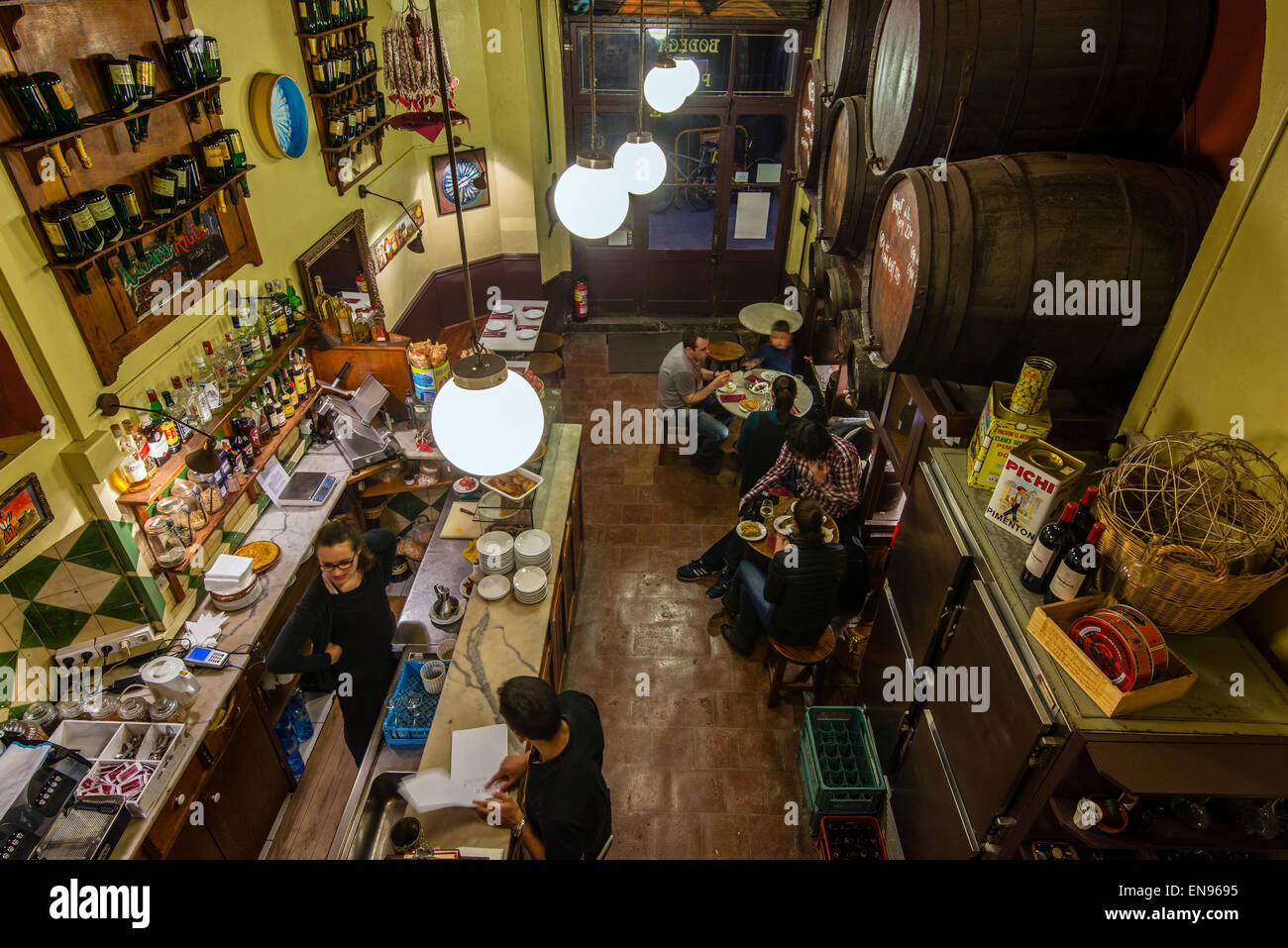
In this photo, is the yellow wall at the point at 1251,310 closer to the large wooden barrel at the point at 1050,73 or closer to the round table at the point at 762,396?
the large wooden barrel at the point at 1050,73

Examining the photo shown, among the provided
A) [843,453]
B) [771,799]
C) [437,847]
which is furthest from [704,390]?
[437,847]

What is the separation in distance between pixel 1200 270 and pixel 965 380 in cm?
81

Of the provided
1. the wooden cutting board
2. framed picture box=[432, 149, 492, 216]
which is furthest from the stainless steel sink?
framed picture box=[432, 149, 492, 216]

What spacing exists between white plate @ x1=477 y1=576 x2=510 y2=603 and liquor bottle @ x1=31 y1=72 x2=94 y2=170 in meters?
2.79

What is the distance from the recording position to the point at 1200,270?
238 centimetres

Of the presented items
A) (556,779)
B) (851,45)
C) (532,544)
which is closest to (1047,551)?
(556,779)

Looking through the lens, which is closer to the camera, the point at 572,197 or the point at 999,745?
the point at 999,745

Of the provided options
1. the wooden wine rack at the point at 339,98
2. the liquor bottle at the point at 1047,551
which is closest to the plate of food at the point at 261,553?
the wooden wine rack at the point at 339,98

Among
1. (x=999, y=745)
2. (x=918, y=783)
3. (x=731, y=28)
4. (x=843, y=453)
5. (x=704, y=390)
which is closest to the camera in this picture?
(x=999, y=745)

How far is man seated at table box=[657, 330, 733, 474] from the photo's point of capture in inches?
257

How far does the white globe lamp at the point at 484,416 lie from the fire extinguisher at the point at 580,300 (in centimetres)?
707

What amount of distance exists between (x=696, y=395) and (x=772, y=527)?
6.79ft

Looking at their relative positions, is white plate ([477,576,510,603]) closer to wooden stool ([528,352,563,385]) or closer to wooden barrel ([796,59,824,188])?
wooden stool ([528,352,563,385])

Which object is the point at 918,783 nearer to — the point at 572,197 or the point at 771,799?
the point at 771,799
